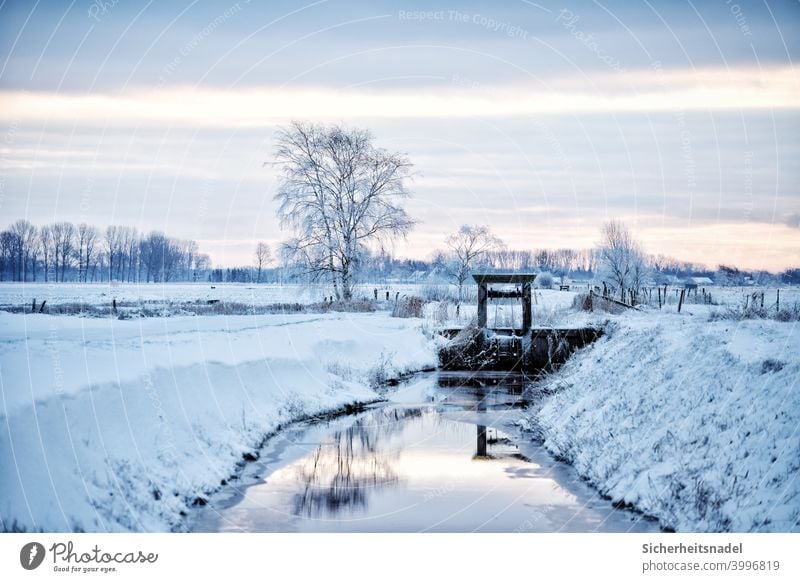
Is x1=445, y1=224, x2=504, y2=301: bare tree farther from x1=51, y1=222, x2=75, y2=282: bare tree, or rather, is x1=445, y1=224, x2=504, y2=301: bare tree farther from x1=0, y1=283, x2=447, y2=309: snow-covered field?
x1=51, y1=222, x2=75, y2=282: bare tree

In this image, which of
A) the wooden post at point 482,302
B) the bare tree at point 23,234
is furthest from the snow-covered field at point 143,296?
the wooden post at point 482,302

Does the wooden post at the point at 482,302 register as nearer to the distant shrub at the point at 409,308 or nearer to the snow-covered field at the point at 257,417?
the distant shrub at the point at 409,308

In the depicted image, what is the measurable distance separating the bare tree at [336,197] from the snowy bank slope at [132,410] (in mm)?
22754

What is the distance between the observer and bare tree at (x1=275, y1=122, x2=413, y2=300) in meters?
44.4

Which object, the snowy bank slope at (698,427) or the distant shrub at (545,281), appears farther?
the distant shrub at (545,281)

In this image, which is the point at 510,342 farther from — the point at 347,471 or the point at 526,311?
the point at 347,471

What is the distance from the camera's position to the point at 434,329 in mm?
32969

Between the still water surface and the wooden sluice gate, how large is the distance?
9.84 meters

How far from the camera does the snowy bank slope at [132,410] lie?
9.29 meters

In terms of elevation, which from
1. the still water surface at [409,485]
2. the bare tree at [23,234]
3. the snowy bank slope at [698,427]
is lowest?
the still water surface at [409,485]

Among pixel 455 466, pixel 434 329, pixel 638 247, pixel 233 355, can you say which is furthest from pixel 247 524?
pixel 638 247

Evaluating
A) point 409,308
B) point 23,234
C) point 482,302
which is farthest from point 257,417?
point 409,308

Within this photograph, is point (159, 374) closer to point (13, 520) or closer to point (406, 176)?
point (13, 520)
